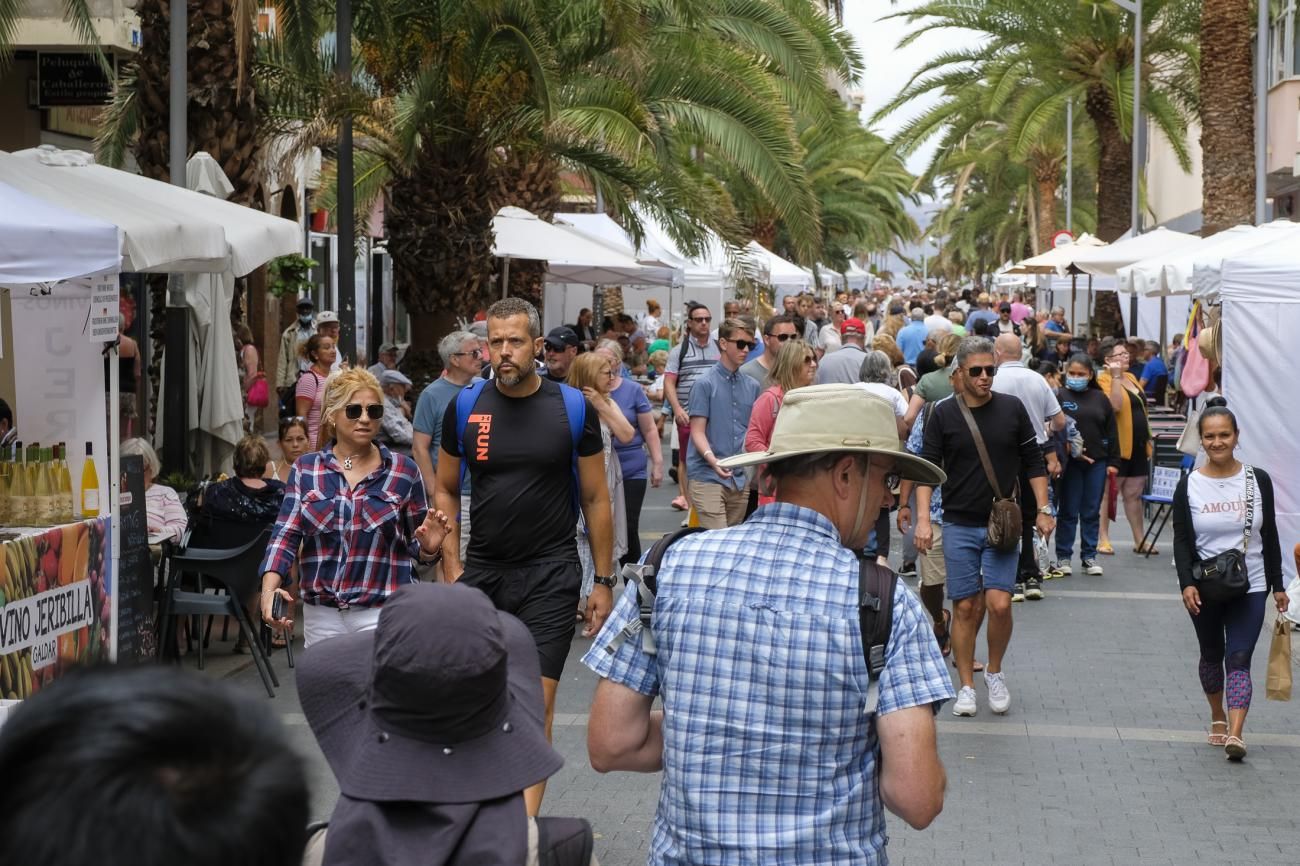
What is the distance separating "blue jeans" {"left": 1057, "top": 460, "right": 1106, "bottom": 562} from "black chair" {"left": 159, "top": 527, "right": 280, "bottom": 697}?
6.70m

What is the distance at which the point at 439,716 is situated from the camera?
242 cm

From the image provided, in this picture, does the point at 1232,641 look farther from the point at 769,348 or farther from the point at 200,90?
the point at 200,90

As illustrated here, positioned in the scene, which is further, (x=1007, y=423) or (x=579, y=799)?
(x=1007, y=423)

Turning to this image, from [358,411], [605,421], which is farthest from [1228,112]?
[358,411]

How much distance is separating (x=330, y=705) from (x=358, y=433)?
354 centimetres

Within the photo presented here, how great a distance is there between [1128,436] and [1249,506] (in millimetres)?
6246

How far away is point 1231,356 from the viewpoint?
1230 cm

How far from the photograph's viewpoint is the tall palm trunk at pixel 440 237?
15.9 meters

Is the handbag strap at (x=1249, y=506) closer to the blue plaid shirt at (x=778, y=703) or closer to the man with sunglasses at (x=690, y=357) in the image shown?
the blue plaid shirt at (x=778, y=703)

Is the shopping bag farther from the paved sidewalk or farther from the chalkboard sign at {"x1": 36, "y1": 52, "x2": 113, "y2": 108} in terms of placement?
the chalkboard sign at {"x1": 36, "y1": 52, "x2": 113, "y2": 108}

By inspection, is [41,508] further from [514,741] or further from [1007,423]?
[514,741]

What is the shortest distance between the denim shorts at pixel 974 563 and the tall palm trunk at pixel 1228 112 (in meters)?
13.8

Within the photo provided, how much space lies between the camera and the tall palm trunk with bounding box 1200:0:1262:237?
20.5 meters

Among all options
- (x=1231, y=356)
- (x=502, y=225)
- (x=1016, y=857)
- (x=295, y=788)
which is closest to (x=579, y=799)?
(x=1016, y=857)
